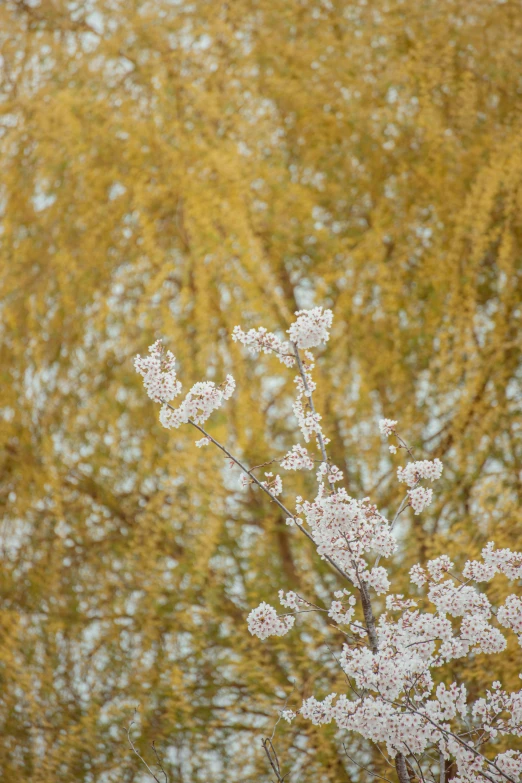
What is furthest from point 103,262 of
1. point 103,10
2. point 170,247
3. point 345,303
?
point 103,10

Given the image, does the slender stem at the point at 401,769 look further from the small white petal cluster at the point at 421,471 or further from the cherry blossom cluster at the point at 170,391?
the cherry blossom cluster at the point at 170,391

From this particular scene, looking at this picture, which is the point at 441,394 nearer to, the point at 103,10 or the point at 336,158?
the point at 336,158

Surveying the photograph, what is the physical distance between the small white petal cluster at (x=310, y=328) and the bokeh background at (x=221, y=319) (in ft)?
2.59

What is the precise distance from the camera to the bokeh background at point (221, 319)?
203cm

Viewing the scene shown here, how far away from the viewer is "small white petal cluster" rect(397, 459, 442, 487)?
1296 millimetres

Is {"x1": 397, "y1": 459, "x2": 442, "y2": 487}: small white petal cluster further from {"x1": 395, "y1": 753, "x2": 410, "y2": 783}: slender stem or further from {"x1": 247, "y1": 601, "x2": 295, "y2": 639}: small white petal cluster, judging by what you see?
{"x1": 395, "y1": 753, "x2": 410, "y2": 783}: slender stem

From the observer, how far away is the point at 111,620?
2.05 metres

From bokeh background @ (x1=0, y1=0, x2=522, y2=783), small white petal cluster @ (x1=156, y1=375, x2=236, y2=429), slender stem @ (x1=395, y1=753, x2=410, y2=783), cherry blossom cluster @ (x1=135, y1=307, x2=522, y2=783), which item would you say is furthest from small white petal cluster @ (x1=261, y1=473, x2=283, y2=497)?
bokeh background @ (x1=0, y1=0, x2=522, y2=783)

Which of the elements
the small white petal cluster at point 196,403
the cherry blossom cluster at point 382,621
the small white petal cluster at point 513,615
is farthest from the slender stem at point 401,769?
the small white petal cluster at point 196,403

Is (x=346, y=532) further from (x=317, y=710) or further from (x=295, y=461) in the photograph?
(x=317, y=710)

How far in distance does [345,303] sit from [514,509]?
670mm

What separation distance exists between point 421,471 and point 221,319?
955 millimetres

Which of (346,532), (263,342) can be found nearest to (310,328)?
(263,342)

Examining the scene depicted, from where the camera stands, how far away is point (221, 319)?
7.04 ft
